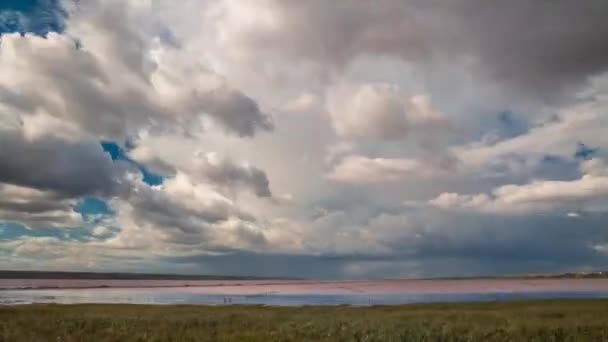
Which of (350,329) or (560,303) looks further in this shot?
(560,303)

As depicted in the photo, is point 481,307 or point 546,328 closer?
point 546,328

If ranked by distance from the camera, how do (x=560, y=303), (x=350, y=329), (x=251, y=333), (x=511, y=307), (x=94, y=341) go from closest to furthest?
(x=94, y=341) < (x=251, y=333) < (x=350, y=329) < (x=511, y=307) < (x=560, y=303)

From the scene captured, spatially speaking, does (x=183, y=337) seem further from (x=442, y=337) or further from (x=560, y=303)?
(x=560, y=303)

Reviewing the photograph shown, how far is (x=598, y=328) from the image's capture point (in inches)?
1190

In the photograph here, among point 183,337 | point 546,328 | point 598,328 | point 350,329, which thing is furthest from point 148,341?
point 598,328

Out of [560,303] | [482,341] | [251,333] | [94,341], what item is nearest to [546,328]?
[482,341]

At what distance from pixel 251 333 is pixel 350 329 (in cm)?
611

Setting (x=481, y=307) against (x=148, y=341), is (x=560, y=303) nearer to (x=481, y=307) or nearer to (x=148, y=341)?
(x=481, y=307)

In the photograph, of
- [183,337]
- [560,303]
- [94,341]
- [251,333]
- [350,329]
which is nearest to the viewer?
[94,341]

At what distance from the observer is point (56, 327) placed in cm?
2939

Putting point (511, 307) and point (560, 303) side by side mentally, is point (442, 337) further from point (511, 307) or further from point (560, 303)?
point (560, 303)

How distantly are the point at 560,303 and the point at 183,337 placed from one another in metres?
51.4

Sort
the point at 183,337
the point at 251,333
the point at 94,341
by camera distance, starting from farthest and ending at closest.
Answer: the point at 251,333 → the point at 183,337 → the point at 94,341

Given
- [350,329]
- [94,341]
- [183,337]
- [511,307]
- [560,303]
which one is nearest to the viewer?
[94,341]
